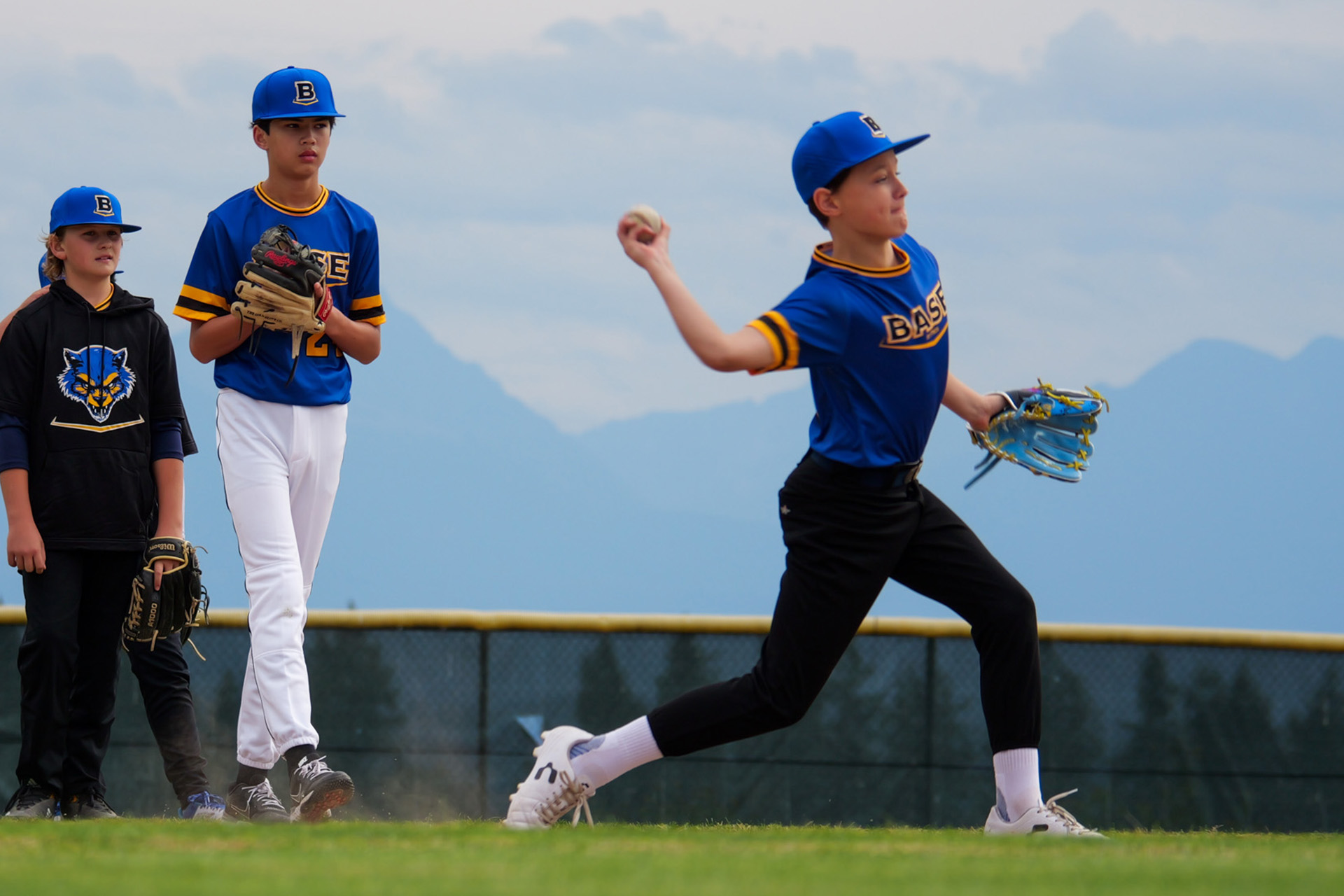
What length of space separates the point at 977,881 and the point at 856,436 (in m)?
1.38

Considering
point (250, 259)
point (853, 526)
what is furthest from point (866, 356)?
point (250, 259)

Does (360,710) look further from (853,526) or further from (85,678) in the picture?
(853,526)

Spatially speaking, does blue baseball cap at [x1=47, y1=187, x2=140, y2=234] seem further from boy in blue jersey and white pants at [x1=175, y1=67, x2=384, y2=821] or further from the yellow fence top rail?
the yellow fence top rail

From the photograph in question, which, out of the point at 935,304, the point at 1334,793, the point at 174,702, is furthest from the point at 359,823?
the point at 1334,793

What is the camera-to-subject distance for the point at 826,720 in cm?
773

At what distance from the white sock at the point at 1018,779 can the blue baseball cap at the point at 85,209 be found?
314 cm

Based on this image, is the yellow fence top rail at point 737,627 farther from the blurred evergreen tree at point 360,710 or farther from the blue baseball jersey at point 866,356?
the blue baseball jersey at point 866,356

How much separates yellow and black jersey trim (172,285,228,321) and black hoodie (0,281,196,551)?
0.98 ft

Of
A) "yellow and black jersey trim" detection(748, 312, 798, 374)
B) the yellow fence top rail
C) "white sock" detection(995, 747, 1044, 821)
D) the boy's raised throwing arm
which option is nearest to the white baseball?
the boy's raised throwing arm

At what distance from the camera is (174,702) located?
4574mm

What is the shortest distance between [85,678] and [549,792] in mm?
1658

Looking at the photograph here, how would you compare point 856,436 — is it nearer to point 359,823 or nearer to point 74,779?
point 359,823

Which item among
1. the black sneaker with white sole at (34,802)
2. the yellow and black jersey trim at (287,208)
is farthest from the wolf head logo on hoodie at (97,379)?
the black sneaker with white sole at (34,802)

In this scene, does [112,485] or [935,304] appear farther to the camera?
[112,485]
